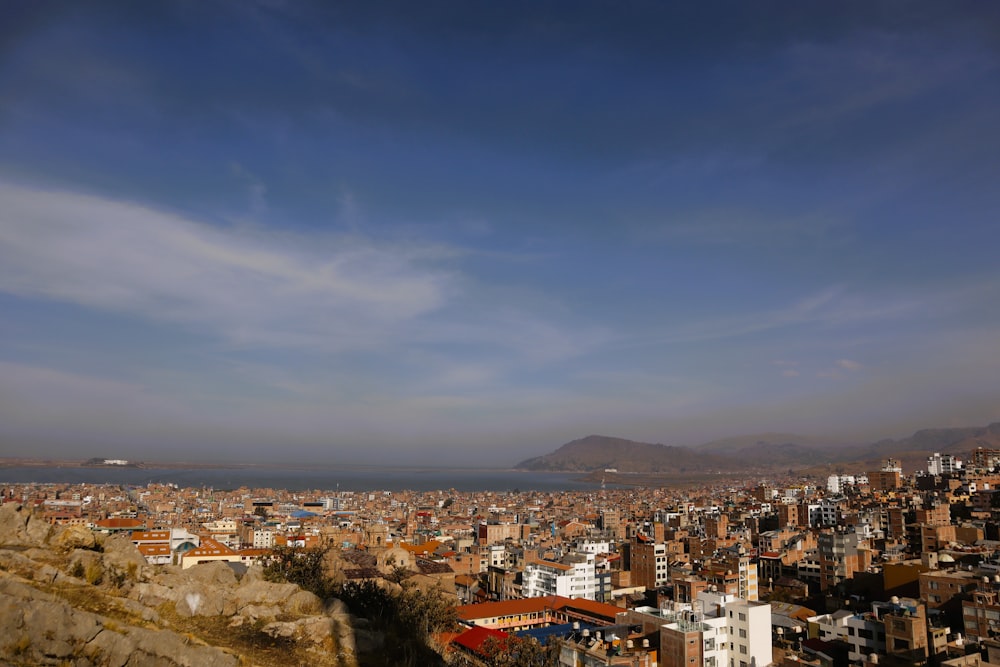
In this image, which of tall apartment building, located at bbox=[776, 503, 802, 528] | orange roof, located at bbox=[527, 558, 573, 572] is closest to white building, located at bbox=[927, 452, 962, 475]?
tall apartment building, located at bbox=[776, 503, 802, 528]

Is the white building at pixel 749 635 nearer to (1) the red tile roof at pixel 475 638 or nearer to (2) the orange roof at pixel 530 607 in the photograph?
(2) the orange roof at pixel 530 607

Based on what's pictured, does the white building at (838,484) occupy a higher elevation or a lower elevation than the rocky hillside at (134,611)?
lower

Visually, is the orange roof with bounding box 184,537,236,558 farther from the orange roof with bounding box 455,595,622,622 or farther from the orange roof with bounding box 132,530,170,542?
the orange roof with bounding box 455,595,622,622

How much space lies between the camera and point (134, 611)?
672cm

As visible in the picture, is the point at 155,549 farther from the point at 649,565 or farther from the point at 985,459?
the point at 985,459

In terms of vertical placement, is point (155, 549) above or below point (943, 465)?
below

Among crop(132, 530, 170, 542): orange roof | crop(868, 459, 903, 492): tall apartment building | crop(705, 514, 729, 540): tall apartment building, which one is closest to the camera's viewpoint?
crop(132, 530, 170, 542): orange roof

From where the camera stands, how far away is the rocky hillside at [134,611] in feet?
18.4

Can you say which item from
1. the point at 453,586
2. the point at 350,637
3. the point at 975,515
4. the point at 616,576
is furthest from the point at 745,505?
the point at 350,637

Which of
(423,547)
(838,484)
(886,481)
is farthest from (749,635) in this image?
(838,484)

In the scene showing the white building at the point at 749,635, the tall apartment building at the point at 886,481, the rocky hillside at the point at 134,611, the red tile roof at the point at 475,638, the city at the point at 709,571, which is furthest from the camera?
the tall apartment building at the point at 886,481

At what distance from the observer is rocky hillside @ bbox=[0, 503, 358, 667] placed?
18.4 feet

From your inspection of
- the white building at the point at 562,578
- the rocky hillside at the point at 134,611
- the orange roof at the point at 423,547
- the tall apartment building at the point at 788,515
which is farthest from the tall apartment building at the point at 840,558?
the rocky hillside at the point at 134,611

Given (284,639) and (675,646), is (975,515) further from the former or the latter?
(284,639)
